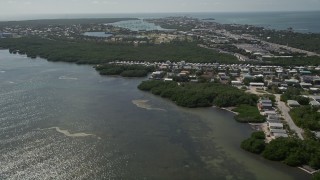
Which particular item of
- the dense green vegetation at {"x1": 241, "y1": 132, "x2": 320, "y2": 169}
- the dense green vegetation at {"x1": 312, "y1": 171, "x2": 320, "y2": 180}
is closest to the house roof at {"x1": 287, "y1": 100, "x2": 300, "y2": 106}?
the dense green vegetation at {"x1": 241, "y1": 132, "x2": 320, "y2": 169}

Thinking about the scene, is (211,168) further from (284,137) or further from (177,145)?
(284,137)

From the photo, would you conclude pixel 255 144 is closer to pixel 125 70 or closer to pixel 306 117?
pixel 306 117

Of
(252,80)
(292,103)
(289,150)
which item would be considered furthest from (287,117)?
(252,80)

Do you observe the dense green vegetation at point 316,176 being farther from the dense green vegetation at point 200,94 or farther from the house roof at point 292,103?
the dense green vegetation at point 200,94

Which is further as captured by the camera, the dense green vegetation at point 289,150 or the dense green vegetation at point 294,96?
the dense green vegetation at point 294,96

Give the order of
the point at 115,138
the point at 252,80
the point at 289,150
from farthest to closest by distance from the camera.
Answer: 1. the point at 252,80
2. the point at 115,138
3. the point at 289,150

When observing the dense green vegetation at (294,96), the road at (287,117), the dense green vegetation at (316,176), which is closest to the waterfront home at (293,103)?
the road at (287,117)
